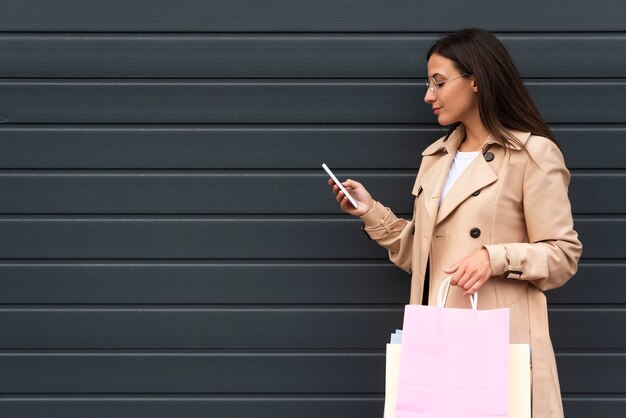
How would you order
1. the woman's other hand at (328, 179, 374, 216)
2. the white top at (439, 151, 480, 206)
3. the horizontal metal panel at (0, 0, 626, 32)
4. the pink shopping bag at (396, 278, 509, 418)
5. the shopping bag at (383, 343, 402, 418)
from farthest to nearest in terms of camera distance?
the horizontal metal panel at (0, 0, 626, 32)
the woman's other hand at (328, 179, 374, 216)
the white top at (439, 151, 480, 206)
the shopping bag at (383, 343, 402, 418)
the pink shopping bag at (396, 278, 509, 418)

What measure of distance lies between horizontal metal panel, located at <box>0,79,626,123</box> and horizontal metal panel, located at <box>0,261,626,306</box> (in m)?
0.66

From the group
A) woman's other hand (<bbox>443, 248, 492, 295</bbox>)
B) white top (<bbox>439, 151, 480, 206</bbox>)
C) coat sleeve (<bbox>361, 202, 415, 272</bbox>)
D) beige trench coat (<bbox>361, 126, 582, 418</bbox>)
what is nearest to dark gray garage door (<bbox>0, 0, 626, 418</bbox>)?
coat sleeve (<bbox>361, 202, 415, 272</bbox>)

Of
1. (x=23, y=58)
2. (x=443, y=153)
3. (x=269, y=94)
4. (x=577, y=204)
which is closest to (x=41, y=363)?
(x=23, y=58)

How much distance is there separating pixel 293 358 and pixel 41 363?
1152 mm

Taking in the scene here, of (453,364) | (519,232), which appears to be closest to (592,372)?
(519,232)

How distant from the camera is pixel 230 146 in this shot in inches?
140

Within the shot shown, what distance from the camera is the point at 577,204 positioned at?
3.58 meters

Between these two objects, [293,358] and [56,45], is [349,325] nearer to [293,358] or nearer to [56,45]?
[293,358]

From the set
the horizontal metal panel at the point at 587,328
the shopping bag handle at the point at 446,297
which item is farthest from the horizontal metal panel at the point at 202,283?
the shopping bag handle at the point at 446,297

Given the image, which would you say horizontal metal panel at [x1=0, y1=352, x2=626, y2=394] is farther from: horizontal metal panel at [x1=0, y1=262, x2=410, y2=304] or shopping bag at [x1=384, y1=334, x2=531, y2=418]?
shopping bag at [x1=384, y1=334, x2=531, y2=418]

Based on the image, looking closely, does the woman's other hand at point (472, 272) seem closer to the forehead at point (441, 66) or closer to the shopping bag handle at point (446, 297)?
the shopping bag handle at point (446, 297)

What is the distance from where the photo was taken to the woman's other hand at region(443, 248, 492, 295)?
2604 mm

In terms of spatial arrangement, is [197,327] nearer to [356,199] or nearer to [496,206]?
[356,199]

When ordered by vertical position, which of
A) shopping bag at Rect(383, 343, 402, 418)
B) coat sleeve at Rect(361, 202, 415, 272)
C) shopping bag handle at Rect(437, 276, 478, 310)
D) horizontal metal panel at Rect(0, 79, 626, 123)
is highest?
horizontal metal panel at Rect(0, 79, 626, 123)
